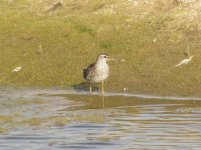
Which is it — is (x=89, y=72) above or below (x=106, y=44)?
below

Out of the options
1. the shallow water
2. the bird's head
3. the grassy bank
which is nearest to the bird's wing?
the bird's head

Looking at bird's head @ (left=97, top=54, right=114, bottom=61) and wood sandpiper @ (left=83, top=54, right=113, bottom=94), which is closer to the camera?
wood sandpiper @ (left=83, top=54, right=113, bottom=94)

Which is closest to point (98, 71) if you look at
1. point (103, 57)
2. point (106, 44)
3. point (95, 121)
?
point (103, 57)

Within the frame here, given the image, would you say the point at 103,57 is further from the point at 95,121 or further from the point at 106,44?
the point at 95,121

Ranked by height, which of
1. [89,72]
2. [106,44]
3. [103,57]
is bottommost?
[89,72]

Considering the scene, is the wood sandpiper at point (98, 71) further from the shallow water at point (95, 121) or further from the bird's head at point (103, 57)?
the shallow water at point (95, 121)

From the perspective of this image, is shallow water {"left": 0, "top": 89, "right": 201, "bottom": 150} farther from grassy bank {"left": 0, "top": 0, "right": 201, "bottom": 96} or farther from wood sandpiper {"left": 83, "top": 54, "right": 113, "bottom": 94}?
grassy bank {"left": 0, "top": 0, "right": 201, "bottom": 96}

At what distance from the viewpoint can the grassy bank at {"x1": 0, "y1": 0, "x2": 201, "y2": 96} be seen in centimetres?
2344

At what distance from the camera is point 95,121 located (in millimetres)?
18375

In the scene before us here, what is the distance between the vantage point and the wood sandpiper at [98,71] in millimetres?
23078

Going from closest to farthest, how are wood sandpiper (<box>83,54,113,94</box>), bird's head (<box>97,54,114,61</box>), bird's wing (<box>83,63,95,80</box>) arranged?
wood sandpiper (<box>83,54,113,94</box>) → bird's wing (<box>83,63,95,80</box>) → bird's head (<box>97,54,114,61</box>)

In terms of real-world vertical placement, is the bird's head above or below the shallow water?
above

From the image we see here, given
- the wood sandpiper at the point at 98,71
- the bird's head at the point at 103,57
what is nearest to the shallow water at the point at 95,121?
the wood sandpiper at the point at 98,71

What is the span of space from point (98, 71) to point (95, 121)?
15.7ft
